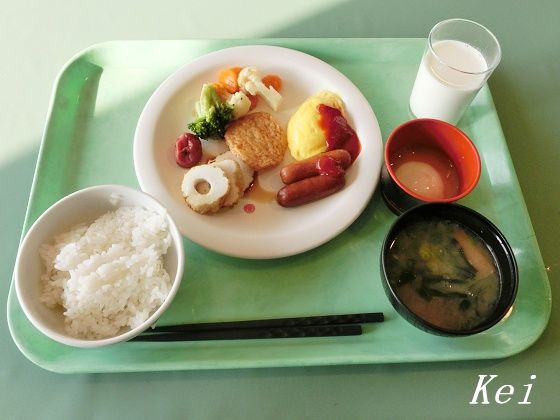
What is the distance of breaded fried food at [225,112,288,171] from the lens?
1975 millimetres

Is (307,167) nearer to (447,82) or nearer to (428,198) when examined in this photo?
(428,198)

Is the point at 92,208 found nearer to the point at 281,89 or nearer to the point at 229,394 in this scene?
the point at 229,394

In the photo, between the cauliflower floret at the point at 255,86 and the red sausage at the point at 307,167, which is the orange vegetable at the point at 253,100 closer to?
the cauliflower floret at the point at 255,86

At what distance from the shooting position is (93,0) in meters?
2.46

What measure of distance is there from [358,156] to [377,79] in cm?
51

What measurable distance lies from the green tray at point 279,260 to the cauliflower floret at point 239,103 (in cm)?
37

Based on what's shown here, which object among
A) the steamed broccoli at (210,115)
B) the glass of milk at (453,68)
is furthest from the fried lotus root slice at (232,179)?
the glass of milk at (453,68)

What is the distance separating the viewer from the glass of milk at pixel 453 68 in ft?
6.38

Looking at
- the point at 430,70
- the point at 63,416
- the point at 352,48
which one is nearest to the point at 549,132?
the point at 430,70

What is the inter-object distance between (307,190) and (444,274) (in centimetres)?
60

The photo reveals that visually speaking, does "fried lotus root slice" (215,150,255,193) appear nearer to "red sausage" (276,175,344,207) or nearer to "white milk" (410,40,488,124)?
"red sausage" (276,175,344,207)

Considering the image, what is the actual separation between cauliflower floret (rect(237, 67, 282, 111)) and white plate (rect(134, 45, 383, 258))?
0.23 ft

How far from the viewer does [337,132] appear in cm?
199

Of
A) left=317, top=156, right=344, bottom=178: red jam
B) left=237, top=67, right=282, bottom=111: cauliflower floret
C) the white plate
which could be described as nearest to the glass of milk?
the white plate
